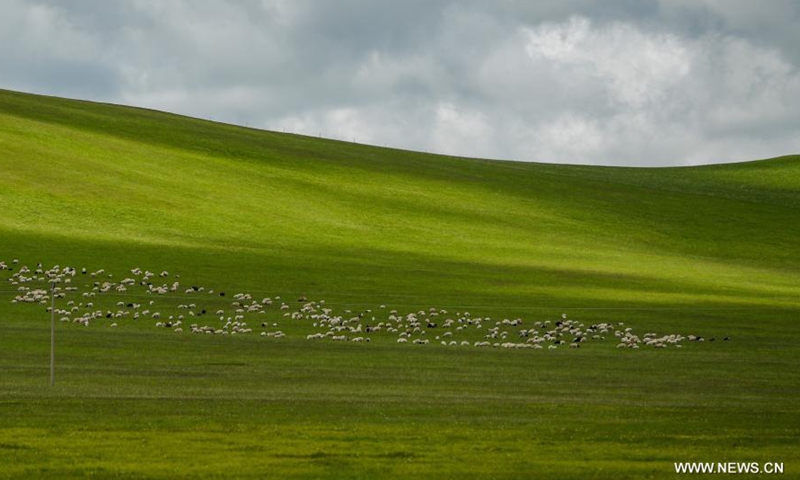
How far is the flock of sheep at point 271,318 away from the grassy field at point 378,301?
1.54 feet

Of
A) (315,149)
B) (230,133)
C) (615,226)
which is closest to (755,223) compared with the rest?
(615,226)

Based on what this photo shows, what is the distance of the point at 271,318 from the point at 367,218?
109 feet

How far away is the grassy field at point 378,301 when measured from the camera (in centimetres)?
2003

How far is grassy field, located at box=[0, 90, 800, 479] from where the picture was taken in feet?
65.7

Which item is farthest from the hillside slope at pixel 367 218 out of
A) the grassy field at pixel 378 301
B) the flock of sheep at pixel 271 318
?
the flock of sheep at pixel 271 318

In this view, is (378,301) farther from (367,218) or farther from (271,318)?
(367,218)

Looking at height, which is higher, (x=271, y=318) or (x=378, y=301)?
(x=378, y=301)

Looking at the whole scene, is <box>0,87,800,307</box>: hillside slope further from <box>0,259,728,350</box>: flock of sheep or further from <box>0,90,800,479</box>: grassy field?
<box>0,259,728,350</box>: flock of sheep

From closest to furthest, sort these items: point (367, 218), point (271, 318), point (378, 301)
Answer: point (271, 318), point (378, 301), point (367, 218)

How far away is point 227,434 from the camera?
20828 millimetres

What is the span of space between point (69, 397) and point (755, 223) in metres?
74.9

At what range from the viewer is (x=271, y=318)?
144 ft

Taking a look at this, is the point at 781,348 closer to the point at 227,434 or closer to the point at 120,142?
the point at 227,434

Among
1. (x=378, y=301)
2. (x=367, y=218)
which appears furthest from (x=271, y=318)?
(x=367, y=218)
